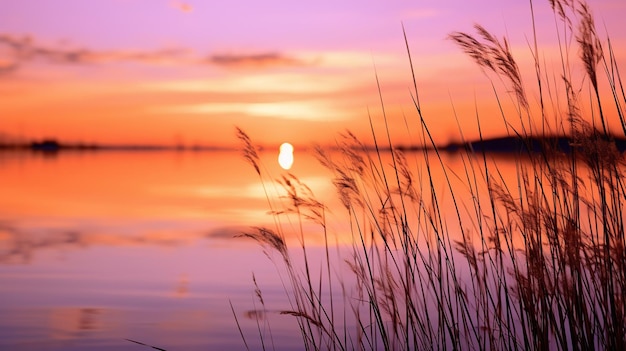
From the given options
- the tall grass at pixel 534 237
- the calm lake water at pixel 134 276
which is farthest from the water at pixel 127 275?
the tall grass at pixel 534 237

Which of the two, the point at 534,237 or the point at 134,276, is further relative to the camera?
the point at 134,276

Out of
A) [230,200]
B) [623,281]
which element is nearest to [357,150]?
[623,281]

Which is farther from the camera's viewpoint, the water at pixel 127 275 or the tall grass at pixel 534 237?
the water at pixel 127 275

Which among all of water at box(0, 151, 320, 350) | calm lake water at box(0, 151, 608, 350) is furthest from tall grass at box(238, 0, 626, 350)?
water at box(0, 151, 320, 350)

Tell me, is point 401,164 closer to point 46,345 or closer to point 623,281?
point 623,281

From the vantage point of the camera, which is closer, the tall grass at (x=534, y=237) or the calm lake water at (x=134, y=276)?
the tall grass at (x=534, y=237)

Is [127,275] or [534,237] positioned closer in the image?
[534,237]

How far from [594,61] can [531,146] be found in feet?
1.61

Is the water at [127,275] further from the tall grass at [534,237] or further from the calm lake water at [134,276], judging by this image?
the tall grass at [534,237]

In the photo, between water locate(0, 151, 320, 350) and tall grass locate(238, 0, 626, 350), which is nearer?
tall grass locate(238, 0, 626, 350)

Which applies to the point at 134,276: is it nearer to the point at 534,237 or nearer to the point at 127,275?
the point at 127,275

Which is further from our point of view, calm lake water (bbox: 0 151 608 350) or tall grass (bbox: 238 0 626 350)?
calm lake water (bbox: 0 151 608 350)

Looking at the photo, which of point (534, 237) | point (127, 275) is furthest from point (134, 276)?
point (534, 237)

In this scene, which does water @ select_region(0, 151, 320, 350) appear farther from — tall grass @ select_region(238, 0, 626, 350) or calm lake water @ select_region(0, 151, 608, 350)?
tall grass @ select_region(238, 0, 626, 350)
